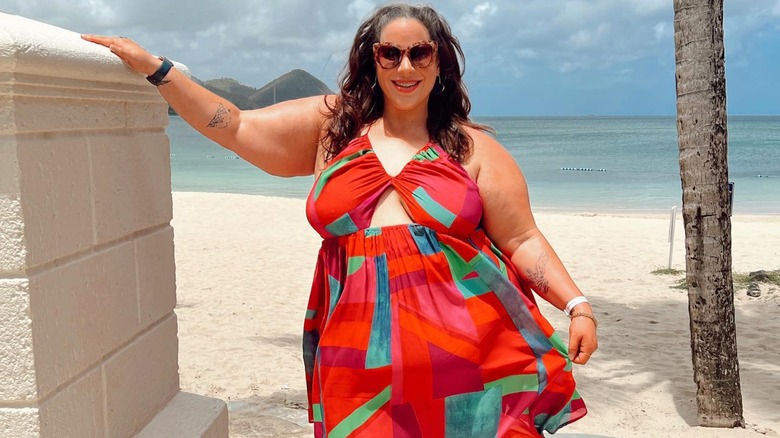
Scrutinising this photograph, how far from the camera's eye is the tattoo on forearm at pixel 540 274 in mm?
2402

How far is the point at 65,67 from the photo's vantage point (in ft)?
5.65

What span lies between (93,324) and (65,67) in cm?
64

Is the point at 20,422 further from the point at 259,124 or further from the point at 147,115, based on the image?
the point at 259,124

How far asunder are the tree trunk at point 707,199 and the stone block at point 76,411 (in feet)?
11.4

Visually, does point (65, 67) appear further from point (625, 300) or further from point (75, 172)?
point (625, 300)

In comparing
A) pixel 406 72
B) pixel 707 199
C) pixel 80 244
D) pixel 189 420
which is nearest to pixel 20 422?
pixel 80 244

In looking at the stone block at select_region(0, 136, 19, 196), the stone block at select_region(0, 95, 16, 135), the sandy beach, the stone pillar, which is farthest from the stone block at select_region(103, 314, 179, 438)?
the sandy beach

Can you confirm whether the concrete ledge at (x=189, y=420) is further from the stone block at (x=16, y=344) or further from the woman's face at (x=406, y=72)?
the woman's face at (x=406, y=72)

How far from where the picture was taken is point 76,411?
6.16 feet

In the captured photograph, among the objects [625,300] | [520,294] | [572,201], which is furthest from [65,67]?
[572,201]

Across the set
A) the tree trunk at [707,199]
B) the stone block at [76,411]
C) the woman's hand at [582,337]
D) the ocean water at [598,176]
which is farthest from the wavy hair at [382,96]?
the ocean water at [598,176]

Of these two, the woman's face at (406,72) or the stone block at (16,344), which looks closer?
the stone block at (16,344)

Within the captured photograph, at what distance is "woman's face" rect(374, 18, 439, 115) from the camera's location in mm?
2289

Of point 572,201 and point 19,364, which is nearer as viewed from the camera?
point 19,364
